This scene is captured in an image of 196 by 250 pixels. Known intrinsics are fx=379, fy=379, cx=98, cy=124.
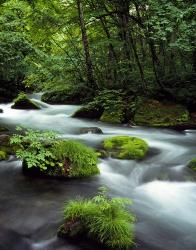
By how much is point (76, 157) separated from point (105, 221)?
109 inches

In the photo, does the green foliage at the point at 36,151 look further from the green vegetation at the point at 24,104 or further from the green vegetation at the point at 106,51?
the green vegetation at the point at 24,104

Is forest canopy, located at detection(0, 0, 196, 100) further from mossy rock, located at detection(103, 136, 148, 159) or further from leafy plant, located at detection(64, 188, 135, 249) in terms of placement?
leafy plant, located at detection(64, 188, 135, 249)

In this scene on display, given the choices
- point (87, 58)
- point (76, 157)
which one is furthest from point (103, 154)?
point (87, 58)

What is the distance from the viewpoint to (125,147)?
30.7ft

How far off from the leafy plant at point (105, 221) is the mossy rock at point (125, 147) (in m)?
3.83

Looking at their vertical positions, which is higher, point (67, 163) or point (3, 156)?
point (67, 163)

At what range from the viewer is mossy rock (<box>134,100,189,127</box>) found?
1302 centimetres

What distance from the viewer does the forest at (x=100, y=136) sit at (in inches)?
204

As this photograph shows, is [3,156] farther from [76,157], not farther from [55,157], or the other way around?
[76,157]

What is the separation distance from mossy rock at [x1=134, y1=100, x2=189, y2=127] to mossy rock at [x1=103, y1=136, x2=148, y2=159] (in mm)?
3374

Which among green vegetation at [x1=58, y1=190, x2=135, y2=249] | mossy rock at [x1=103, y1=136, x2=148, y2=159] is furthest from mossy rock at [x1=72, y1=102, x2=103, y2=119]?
green vegetation at [x1=58, y1=190, x2=135, y2=249]

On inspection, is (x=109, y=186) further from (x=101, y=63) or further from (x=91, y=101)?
(x=101, y=63)

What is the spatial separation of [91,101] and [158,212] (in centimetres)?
923

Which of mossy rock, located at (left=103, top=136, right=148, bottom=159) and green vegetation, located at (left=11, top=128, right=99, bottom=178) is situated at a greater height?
green vegetation, located at (left=11, top=128, right=99, bottom=178)
